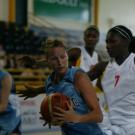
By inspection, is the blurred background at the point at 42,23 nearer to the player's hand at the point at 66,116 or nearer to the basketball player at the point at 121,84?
the basketball player at the point at 121,84

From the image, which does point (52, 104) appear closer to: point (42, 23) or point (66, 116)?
point (66, 116)

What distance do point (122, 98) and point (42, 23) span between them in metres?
9.55

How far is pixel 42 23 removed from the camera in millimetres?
12953

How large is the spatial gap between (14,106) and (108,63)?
4.59 feet

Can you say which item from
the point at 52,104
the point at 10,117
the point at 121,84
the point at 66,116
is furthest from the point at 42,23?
the point at 66,116

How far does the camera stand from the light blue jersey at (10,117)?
4.65 meters

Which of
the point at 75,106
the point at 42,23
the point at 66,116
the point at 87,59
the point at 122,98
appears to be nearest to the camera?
the point at 66,116

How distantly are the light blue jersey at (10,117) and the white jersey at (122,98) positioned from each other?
4.53 feet

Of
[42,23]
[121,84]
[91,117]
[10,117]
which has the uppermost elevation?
[42,23]

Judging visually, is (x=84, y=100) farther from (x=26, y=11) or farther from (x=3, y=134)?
(x=26, y=11)

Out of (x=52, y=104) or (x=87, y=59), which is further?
(x=87, y=59)

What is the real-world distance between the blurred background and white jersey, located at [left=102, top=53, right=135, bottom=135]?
6308mm

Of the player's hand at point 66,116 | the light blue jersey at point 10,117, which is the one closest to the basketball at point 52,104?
the player's hand at point 66,116

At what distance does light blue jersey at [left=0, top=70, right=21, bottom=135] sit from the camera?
4.65 m
